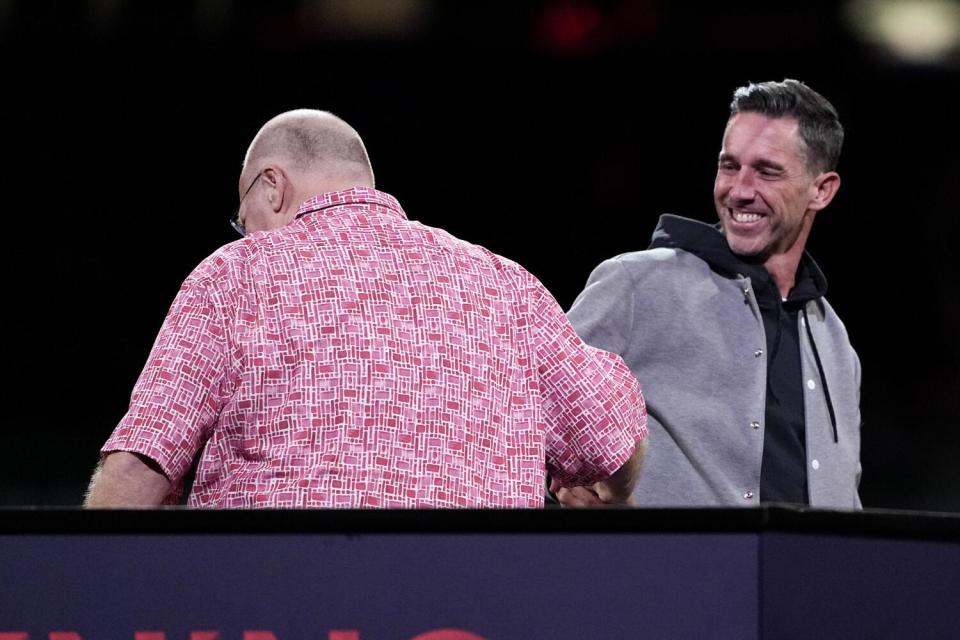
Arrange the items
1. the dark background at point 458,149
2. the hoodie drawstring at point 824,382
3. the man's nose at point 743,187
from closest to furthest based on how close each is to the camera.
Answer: the hoodie drawstring at point 824,382
the man's nose at point 743,187
the dark background at point 458,149

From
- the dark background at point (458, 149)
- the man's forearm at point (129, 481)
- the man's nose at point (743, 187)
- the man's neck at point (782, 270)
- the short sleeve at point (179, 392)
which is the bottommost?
the man's forearm at point (129, 481)

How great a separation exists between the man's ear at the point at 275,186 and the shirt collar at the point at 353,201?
0.09 m

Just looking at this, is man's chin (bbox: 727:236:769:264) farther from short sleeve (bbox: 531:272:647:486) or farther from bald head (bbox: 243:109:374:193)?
bald head (bbox: 243:109:374:193)

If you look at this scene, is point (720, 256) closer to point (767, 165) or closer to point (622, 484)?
point (767, 165)

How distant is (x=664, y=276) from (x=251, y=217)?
3.36ft

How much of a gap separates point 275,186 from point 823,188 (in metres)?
1.52

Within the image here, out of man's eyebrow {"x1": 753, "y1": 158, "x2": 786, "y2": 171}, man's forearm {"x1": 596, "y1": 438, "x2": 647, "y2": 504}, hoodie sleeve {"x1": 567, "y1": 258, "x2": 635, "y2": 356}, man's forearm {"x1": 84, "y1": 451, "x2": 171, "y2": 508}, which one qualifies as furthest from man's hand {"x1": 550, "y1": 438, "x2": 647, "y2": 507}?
man's eyebrow {"x1": 753, "y1": 158, "x2": 786, "y2": 171}

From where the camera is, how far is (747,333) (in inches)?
133

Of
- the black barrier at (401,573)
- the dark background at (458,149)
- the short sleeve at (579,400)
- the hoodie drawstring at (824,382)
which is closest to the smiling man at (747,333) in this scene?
the hoodie drawstring at (824,382)

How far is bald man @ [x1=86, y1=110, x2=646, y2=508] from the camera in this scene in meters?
2.36

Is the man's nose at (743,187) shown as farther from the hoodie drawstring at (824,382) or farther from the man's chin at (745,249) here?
the hoodie drawstring at (824,382)

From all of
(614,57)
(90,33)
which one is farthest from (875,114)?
(90,33)

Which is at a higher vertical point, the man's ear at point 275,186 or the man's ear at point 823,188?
the man's ear at point 823,188

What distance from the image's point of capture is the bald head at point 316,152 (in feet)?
9.15
